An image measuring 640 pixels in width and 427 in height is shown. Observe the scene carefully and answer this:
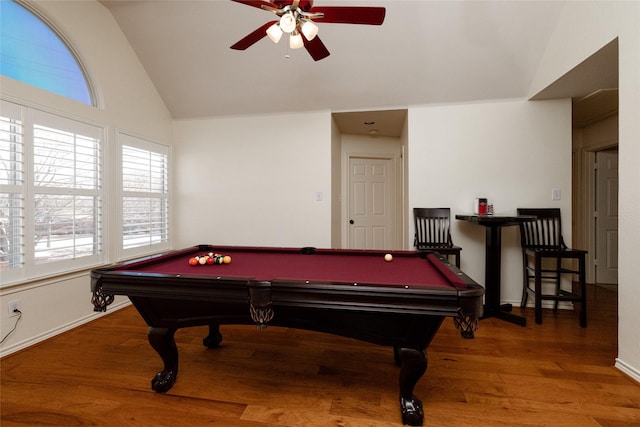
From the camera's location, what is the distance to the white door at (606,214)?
12.9ft

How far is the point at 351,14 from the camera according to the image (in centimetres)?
164

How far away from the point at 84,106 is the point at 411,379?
349 centimetres

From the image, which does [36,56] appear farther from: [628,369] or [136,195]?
[628,369]

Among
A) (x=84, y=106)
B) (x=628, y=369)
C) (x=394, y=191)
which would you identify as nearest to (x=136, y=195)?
(x=84, y=106)

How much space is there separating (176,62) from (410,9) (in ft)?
8.36

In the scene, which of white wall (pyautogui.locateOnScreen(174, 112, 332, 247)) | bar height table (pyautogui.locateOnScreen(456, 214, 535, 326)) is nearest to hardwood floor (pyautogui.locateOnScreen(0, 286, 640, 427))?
bar height table (pyautogui.locateOnScreen(456, 214, 535, 326))

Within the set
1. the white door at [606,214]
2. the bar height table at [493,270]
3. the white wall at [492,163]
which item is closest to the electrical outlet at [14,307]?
the white wall at [492,163]

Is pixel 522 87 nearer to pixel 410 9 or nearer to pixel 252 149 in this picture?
pixel 410 9

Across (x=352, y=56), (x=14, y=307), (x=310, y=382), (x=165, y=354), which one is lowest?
(x=310, y=382)

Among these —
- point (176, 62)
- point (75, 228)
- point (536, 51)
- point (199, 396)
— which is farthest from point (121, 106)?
point (536, 51)

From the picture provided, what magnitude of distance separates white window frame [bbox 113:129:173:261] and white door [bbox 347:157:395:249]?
8.68ft

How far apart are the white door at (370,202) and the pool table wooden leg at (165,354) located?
3.22m

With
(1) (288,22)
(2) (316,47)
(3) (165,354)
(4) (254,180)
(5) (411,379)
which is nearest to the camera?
(5) (411,379)

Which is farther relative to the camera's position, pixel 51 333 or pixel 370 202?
pixel 370 202
